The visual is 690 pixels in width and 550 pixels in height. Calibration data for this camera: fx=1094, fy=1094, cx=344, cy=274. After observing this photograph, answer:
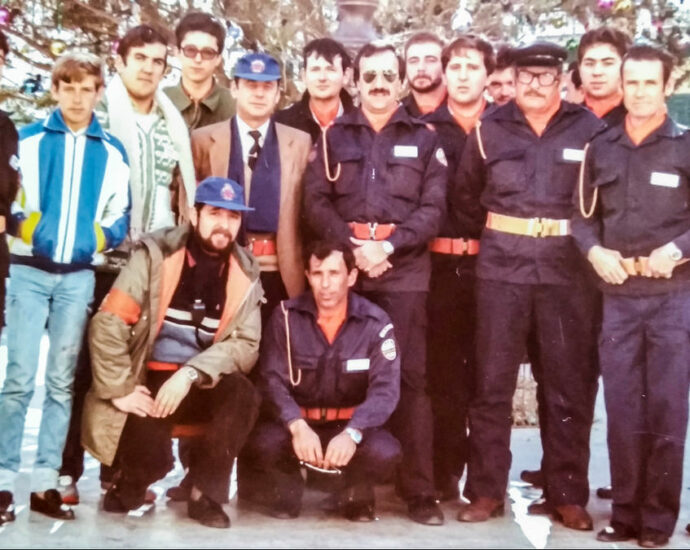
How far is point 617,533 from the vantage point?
447 cm

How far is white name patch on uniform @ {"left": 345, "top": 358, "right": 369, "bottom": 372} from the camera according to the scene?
189 inches

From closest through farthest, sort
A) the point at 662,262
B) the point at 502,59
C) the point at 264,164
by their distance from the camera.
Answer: the point at 662,262, the point at 264,164, the point at 502,59

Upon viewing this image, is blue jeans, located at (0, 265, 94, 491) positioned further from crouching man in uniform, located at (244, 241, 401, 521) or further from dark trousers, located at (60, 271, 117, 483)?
crouching man in uniform, located at (244, 241, 401, 521)

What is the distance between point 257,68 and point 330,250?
922 millimetres

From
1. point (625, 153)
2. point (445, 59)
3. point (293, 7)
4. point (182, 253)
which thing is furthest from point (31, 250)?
point (293, 7)

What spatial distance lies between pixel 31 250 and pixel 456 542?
211 cm

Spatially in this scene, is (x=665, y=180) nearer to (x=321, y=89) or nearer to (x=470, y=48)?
(x=470, y=48)

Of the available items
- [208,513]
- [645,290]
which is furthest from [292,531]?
[645,290]

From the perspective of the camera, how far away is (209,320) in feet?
15.6

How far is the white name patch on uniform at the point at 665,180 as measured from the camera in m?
4.44

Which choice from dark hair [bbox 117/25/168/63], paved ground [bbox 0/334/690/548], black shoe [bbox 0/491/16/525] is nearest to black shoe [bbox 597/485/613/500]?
paved ground [bbox 0/334/690/548]

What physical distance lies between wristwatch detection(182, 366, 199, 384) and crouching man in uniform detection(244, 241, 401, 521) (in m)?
0.34

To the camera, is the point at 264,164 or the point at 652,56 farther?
the point at 264,164

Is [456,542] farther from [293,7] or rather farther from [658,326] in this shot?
[293,7]
